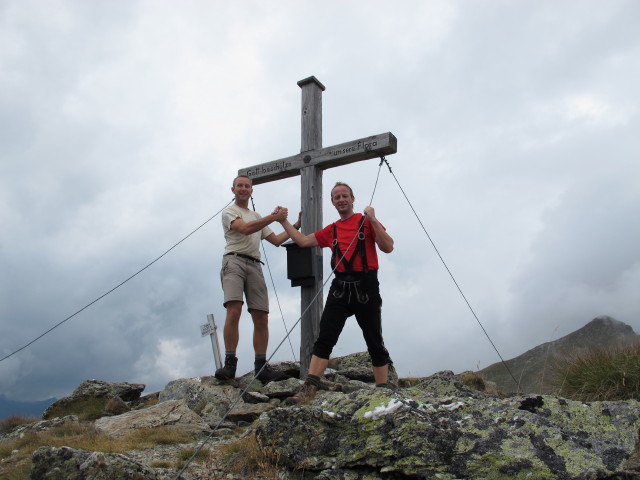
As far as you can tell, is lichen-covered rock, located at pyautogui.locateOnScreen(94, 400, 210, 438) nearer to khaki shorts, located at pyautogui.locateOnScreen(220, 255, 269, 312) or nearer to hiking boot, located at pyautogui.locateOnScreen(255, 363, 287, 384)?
hiking boot, located at pyautogui.locateOnScreen(255, 363, 287, 384)

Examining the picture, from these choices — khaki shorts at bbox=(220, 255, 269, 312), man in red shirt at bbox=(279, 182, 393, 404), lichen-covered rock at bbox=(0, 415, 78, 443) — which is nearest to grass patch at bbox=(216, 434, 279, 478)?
man in red shirt at bbox=(279, 182, 393, 404)

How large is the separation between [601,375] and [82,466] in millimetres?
6101

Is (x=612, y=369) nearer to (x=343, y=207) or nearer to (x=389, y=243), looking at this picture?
(x=389, y=243)

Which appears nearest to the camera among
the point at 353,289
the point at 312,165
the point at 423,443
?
the point at 423,443

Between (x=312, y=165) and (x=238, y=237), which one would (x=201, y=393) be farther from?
(x=312, y=165)

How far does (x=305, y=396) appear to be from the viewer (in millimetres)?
6297

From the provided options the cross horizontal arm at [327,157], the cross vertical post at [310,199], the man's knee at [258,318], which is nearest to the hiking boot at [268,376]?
the cross vertical post at [310,199]

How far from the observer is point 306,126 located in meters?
9.24

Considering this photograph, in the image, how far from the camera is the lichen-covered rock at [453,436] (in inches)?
152

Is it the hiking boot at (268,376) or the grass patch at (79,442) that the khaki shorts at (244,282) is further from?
the grass patch at (79,442)

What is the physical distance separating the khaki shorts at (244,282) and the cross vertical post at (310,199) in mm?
672

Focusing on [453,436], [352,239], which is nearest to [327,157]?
[352,239]

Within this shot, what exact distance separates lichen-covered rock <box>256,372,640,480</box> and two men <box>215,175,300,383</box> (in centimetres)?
331

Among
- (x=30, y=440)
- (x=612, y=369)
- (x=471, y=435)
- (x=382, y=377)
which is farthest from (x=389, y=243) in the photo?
(x=30, y=440)
